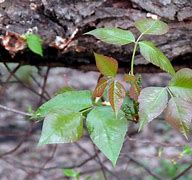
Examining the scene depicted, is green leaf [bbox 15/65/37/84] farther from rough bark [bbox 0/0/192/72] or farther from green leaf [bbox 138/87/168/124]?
green leaf [bbox 138/87/168/124]

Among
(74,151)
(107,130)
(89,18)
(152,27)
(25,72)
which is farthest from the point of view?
(74,151)

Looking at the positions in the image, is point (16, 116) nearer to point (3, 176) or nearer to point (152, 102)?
point (3, 176)

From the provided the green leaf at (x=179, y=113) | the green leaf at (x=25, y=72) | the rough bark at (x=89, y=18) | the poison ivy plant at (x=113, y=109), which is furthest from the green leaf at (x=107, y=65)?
the green leaf at (x=25, y=72)

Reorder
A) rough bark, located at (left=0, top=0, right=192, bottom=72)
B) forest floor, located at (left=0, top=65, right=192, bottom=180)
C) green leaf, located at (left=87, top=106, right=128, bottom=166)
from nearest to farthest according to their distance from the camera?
green leaf, located at (left=87, top=106, right=128, bottom=166) < rough bark, located at (left=0, top=0, right=192, bottom=72) < forest floor, located at (left=0, top=65, right=192, bottom=180)

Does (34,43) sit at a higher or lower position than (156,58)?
lower

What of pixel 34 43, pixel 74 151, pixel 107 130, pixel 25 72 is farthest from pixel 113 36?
pixel 74 151

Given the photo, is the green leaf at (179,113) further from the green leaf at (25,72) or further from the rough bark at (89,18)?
the green leaf at (25,72)

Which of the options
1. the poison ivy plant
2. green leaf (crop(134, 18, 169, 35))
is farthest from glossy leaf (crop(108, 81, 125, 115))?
green leaf (crop(134, 18, 169, 35))

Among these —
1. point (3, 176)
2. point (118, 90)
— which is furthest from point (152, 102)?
point (3, 176)

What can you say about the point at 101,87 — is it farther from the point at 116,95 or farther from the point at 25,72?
the point at 25,72
